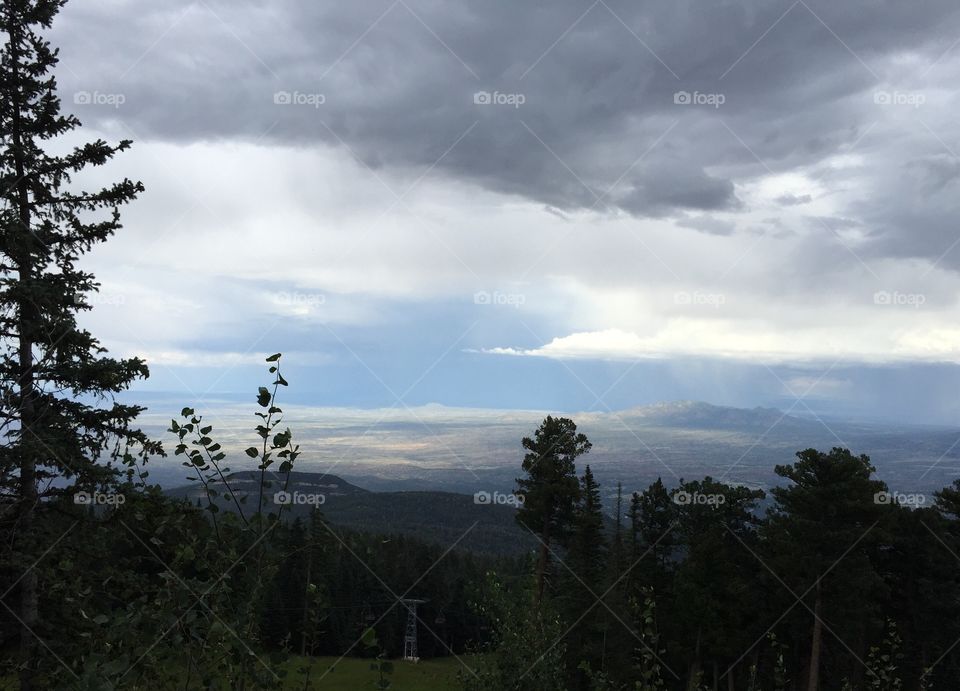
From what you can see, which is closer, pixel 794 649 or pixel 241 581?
pixel 241 581

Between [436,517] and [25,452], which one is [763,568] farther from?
[436,517]

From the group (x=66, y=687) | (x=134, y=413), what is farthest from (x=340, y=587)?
(x=66, y=687)

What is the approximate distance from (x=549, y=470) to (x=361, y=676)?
76.3 feet

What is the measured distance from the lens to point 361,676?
1258 centimetres

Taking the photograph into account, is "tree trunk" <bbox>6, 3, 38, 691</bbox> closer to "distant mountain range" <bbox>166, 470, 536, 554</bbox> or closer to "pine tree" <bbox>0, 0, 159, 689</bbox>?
"pine tree" <bbox>0, 0, 159, 689</bbox>

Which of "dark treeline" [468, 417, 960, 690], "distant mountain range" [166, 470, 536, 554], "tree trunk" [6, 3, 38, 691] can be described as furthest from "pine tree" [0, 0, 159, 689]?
"distant mountain range" [166, 470, 536, 554]

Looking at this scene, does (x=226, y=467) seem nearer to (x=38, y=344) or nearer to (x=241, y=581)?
(x=241, y=581)

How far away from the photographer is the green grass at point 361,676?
3.37m

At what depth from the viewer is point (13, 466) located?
1305 cm

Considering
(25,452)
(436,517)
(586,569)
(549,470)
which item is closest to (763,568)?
(586,569)

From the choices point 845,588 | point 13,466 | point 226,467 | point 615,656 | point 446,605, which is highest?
point 226,467

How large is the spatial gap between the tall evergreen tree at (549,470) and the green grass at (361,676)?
28.9ft

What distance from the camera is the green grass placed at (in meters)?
3.37

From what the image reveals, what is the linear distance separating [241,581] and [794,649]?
3789 centimetres
